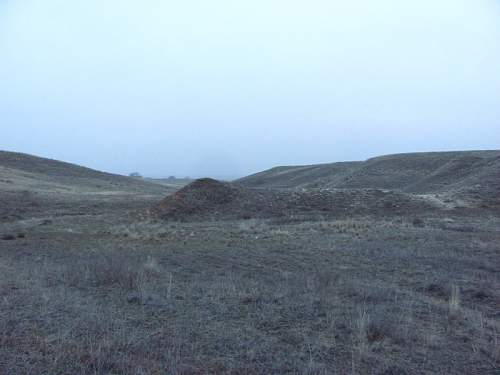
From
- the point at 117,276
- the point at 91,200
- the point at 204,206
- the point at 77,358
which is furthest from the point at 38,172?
the point at 77,358

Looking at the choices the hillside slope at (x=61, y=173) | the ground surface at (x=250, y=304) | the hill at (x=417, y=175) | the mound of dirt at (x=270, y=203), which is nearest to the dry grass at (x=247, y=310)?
the ground surface at (x=250, y=304)

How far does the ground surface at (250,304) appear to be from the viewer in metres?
5.00

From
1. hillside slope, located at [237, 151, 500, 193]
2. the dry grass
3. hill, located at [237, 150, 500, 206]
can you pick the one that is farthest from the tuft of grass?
hillside slope, located at [237, 151, 500, 193]

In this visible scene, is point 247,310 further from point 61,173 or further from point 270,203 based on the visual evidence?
point 61,173

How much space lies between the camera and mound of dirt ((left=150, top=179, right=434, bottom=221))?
948 inches

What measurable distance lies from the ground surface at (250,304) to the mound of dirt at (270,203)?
7776 mm

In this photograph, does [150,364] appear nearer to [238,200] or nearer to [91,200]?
[238,200]

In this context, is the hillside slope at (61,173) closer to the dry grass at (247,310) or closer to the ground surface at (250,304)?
the ground surface at (250,304)

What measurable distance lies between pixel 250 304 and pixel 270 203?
61.3 feet

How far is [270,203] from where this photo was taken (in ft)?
84.9

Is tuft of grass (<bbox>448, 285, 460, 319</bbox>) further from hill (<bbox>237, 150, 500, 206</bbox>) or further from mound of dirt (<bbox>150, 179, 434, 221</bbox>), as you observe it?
hill (<bbox>237, 150, 500, 206</bbox>)

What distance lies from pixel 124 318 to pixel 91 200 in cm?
2764

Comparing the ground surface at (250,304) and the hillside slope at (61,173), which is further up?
the hillside slope at (61,173)

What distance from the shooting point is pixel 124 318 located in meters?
6.38
